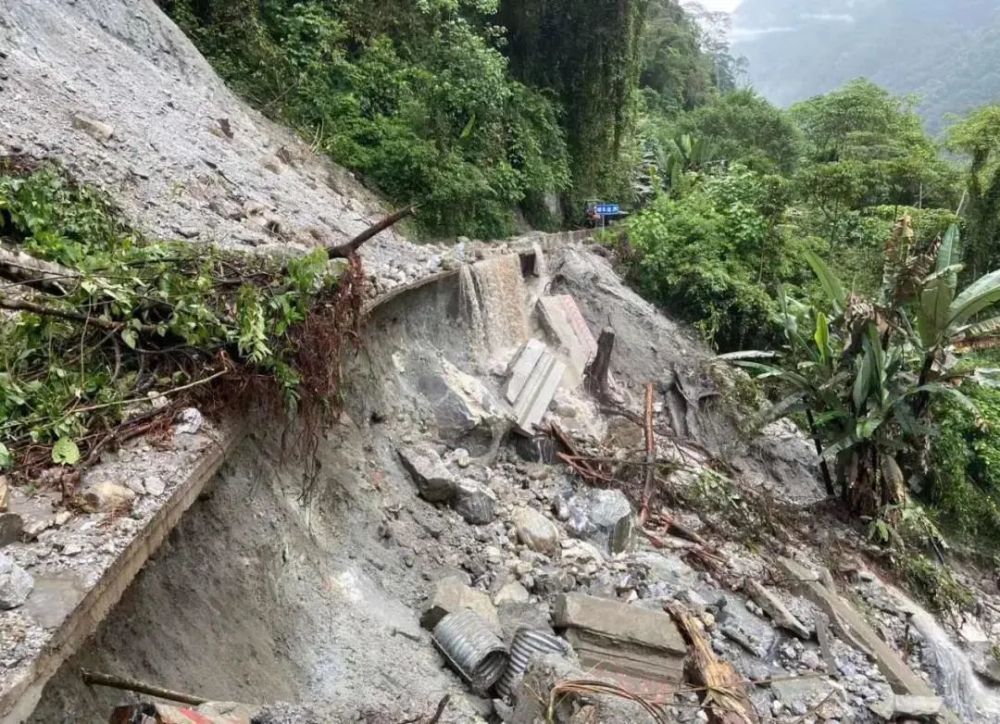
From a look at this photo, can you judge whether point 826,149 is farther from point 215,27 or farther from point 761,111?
point 215,27

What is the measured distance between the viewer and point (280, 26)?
962 centimetres

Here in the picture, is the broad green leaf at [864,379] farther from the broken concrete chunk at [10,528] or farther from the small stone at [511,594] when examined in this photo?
the broken concrete chunk at [10,528]

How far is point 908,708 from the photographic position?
13.5ft

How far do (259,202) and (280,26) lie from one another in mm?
5055

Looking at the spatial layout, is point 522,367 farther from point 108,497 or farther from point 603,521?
point 108,497

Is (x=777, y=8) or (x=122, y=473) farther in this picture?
(x=777, y=8)

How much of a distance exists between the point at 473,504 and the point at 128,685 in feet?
8.82

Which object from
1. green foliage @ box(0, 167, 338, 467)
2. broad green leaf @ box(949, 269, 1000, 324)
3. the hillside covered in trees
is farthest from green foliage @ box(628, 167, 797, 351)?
green foliage @ box(0, 167, 338, 467)

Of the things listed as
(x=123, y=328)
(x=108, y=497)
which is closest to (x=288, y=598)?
(x=108, y=497)

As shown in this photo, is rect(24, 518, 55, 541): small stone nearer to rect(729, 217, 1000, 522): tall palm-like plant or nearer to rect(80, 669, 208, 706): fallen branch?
rect(80, 669, 208, 706): fallen branch

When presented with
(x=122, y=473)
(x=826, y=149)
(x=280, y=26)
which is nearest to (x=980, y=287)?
(x=122, y=473)

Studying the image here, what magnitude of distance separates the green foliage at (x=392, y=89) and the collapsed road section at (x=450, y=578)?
2688 mm

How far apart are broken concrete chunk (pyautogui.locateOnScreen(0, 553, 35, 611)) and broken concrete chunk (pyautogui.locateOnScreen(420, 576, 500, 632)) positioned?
6.33 feet

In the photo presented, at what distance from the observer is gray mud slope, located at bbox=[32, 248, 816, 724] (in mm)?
2422
